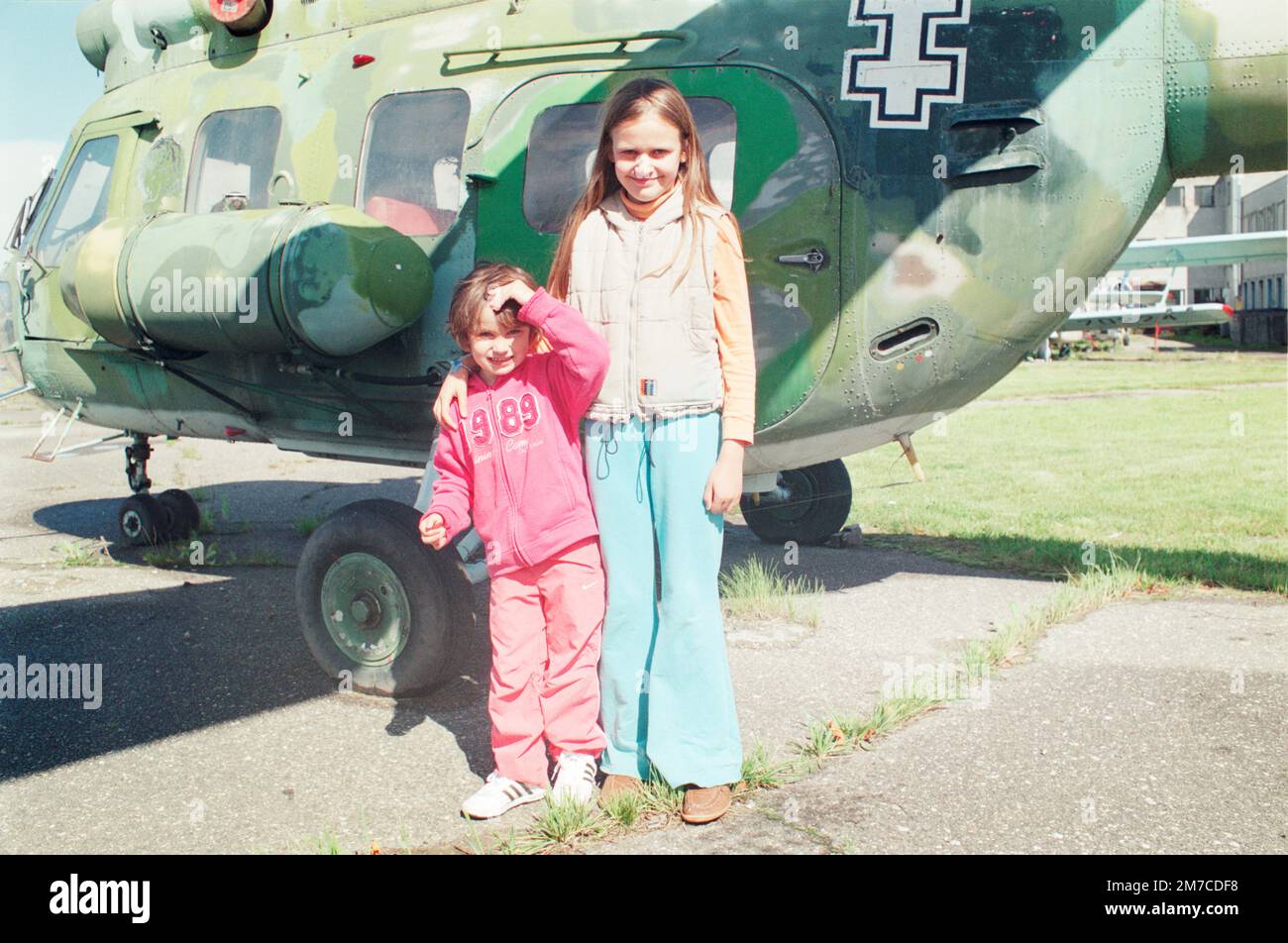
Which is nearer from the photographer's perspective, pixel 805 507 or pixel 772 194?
pixel 772 194

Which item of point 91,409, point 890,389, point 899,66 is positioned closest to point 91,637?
point 91,409

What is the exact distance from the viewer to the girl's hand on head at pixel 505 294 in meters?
3.03

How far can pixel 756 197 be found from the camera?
13.1 ft

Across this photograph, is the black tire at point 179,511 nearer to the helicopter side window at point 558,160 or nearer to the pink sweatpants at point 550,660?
the helicopter side window at point 558,160

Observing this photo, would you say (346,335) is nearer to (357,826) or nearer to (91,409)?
(357,826)

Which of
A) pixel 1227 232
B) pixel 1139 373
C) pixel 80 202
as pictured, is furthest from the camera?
pixel 1227 232

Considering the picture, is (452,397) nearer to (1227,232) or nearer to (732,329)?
(732,329)

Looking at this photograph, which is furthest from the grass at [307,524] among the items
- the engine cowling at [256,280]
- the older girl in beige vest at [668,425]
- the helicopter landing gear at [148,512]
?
the older girl in beige vest at [668,425]

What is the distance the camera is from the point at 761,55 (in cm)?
405

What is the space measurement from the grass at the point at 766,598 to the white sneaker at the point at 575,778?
6.53 ft

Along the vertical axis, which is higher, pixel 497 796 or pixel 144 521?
pixel 144 521

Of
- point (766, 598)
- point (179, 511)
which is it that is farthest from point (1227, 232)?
point (179, 511)

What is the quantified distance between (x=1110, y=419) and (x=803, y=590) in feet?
30.9

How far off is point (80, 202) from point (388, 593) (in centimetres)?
352
